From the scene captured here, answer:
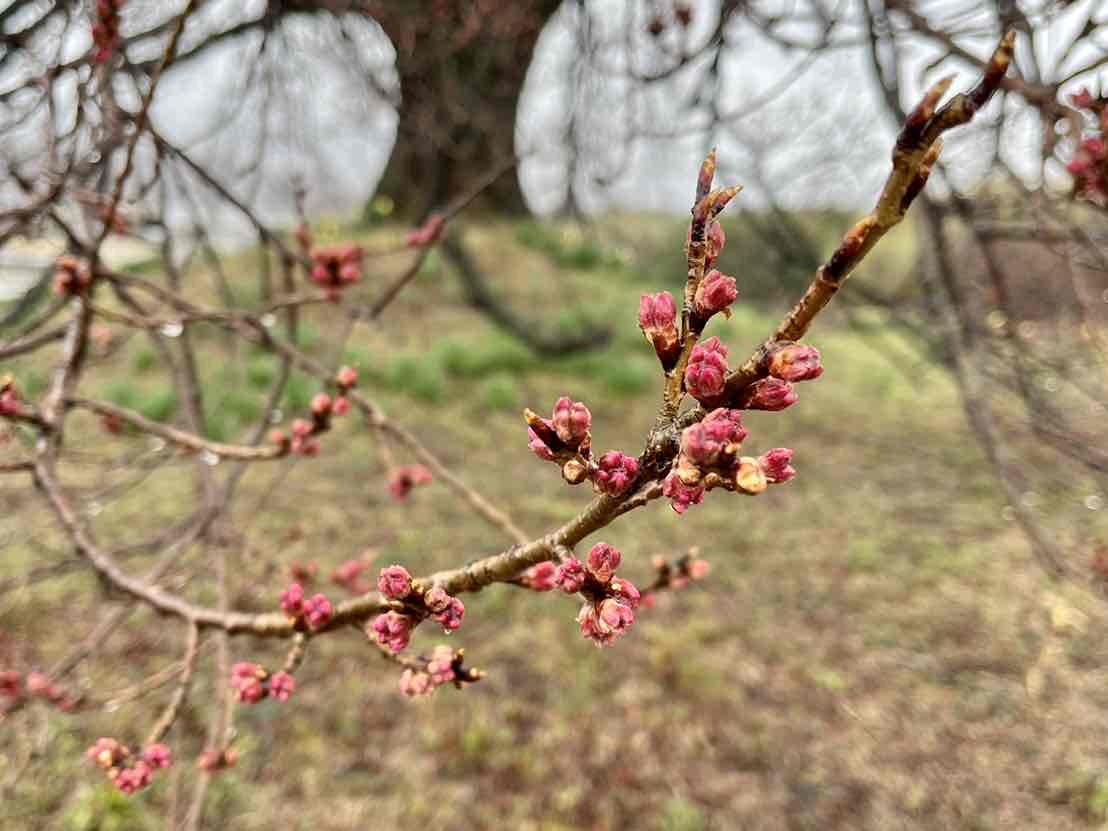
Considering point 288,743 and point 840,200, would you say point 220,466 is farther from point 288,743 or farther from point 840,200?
point 840,200

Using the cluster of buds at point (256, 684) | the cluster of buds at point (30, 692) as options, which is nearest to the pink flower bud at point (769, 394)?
the cluster of buds at point (256, 684)

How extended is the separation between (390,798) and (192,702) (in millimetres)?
848

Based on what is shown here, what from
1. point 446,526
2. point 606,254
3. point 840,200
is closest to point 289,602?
point 446,526

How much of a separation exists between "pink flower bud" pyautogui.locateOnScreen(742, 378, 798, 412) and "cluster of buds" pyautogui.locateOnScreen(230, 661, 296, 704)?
2.52ft

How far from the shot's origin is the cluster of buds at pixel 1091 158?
138cm

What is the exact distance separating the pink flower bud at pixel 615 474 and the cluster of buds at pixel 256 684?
2.15 ft

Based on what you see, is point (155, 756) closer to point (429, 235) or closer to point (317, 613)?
point (317, 613)

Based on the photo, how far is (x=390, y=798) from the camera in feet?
8.55

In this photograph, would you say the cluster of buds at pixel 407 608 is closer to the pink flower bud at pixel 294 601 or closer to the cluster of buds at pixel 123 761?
the pink flower bud at pixel 294 601

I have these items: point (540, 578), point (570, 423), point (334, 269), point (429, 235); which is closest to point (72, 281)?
point (334, 269)

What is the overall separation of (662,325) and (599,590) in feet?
0.79

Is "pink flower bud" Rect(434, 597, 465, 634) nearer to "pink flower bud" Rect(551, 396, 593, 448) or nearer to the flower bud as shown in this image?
"pink flower bud" Rect(551, 396, 593, 448)

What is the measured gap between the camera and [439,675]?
2.83 ft

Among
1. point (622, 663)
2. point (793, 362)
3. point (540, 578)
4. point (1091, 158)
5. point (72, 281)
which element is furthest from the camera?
point (622, 663)
